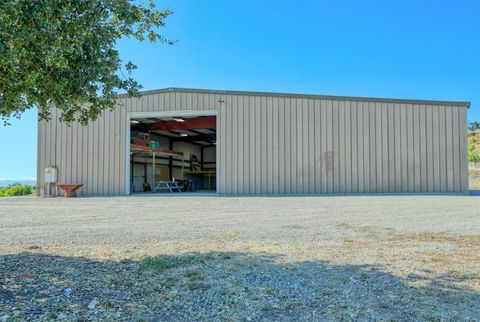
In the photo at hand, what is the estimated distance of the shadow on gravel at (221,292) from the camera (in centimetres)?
334

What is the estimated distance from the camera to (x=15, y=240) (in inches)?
254

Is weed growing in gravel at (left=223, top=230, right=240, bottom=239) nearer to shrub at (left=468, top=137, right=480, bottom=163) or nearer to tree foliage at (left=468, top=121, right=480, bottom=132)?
shrub at (left=468, top=137, right=480, bottom=163)

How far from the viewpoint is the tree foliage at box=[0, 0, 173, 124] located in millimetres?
3355

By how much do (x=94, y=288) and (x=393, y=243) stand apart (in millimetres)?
4256

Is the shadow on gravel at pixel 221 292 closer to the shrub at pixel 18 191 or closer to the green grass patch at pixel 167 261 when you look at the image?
the green grass patch at pixel 167 261

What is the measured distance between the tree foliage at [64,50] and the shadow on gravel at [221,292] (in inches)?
71.9

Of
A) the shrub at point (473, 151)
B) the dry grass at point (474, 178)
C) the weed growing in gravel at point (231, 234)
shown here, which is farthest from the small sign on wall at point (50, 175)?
the shrub at point (473, 151)

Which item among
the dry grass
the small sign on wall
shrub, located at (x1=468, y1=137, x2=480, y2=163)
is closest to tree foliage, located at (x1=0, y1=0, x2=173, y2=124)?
the small sign on wall

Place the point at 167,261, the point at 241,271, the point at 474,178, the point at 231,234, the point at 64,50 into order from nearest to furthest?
the point at 64,50 → the point at 241,271 → the point at 167,261 → the point at 231,234 → the point at 474,178

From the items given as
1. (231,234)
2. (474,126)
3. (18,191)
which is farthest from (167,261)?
(474,126)

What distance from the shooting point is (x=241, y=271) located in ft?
14.8

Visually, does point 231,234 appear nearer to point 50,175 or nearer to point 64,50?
point 64,50

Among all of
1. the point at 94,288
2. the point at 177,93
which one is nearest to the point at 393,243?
the point at 94,288

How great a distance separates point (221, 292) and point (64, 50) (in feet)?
8.44
